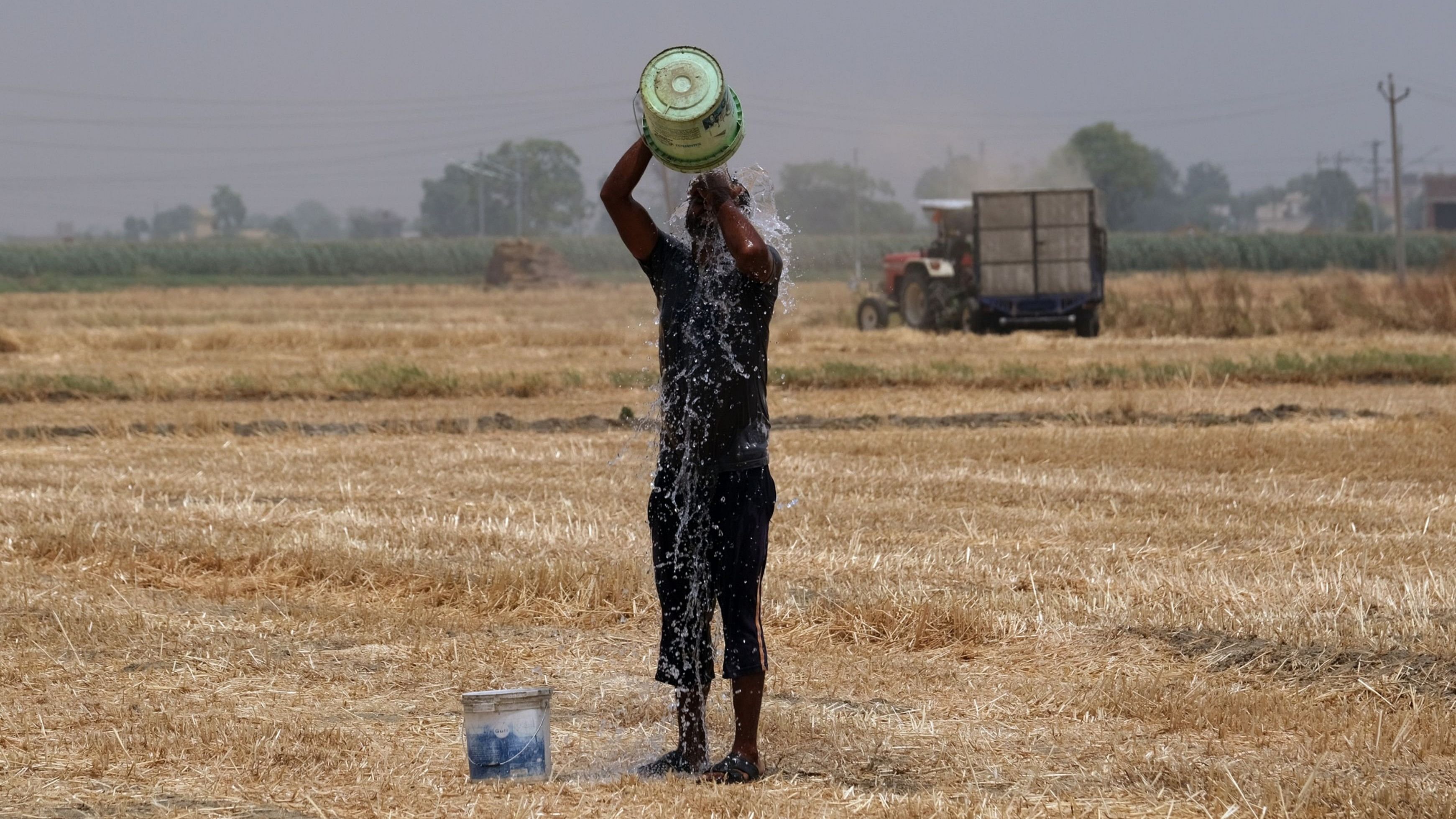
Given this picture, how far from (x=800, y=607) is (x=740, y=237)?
114 inches

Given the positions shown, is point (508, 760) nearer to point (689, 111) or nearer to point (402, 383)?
point (689, 111)

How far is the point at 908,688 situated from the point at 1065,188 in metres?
23.5

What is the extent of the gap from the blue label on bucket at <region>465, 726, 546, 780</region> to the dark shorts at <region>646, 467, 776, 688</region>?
0.58 m

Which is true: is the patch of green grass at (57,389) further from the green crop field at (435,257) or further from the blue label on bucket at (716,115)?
the green crop field at (435,257)

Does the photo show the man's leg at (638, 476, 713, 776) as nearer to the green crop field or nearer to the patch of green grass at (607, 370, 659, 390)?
the patch of green grass at (607, 370, 659, 390)

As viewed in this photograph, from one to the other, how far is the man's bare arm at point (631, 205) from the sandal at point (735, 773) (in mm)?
1641

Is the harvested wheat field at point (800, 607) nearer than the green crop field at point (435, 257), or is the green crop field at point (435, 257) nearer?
the harvested wheat field at point (800, 607)

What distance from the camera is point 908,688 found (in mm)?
6594

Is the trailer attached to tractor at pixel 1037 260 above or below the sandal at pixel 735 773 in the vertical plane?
above

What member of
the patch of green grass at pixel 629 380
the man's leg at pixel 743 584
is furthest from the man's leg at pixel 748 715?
the patch of green grass at pixel 629 380

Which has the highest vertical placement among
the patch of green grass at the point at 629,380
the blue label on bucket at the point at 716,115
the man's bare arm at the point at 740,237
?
the blue label on bucket at the point at 716,115

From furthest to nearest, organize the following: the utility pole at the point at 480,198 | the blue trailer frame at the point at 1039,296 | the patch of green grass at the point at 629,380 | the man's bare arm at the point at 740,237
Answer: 1. the utility pole at the point at 480,198
2. the blue trailer frame at the point at 1039,296
3. the patch of green grass at the point at 629,380
4. the man's bare arm at the point at 740,237

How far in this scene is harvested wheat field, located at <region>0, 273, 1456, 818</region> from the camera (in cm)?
535

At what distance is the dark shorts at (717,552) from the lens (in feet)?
17.9
